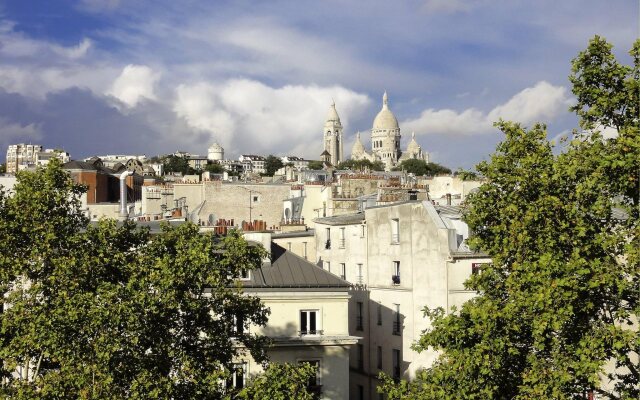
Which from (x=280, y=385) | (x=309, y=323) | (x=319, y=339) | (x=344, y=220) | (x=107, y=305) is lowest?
(x=280, y=385)

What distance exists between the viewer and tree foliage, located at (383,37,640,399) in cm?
2280

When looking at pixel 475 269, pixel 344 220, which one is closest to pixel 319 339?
pixel 475 269

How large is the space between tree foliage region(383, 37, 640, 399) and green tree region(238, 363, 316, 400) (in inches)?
102

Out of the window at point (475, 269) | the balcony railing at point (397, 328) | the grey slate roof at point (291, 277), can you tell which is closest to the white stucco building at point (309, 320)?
the grey slate roof at point (291, 277)

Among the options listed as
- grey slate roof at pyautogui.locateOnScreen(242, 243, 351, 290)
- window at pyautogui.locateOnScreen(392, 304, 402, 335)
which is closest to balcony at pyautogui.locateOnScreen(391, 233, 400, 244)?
window at pyautogui.locateOnScreen(392, 304, 402, 335)

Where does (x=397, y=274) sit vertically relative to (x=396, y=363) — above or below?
→ above

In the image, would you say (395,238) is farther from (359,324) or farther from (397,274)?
(359,324)

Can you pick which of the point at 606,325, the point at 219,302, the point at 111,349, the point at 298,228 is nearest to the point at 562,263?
the point at 606,325

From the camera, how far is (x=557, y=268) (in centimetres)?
2298

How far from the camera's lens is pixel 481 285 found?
2606cm

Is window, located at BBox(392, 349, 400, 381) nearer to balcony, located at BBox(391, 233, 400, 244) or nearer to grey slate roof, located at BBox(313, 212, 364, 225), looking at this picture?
balcony, located at BBox(391, 233, 400, 244)

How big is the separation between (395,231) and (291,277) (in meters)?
10.2

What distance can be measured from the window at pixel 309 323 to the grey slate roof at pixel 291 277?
3.64ft

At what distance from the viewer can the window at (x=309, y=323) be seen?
3822 centimetres
